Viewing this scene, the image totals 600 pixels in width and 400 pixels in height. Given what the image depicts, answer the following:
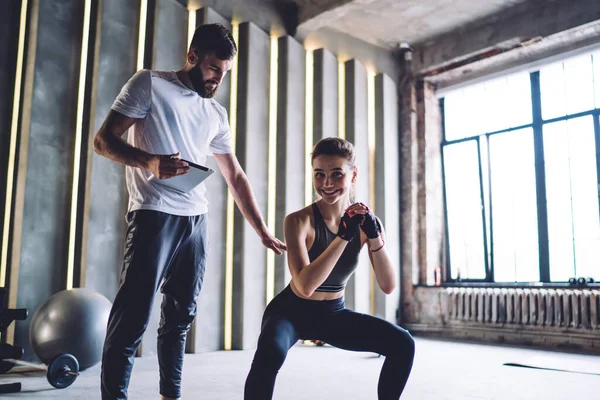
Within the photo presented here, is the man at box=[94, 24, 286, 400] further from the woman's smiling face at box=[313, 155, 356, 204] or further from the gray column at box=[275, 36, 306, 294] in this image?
the gray column at box=[275, 36, 306, 294]

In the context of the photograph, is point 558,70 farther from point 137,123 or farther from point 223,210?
point 137,123

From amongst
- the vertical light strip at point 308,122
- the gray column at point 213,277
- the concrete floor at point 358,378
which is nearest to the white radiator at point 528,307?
the concrete floor at point 358,378

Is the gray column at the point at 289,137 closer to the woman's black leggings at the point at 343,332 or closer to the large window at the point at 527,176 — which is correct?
the large window at the point at 527,176

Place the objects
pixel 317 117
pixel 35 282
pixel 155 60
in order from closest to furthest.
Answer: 1. pixel 35 282
2. pixel 155 60
3. pixel 317 117

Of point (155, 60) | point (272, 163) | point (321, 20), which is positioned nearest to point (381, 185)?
point (272, 163)

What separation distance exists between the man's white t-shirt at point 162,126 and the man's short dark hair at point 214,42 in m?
0.16

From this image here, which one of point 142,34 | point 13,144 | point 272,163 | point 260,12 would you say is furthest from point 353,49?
point 13,144

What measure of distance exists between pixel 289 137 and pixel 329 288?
13.6ft

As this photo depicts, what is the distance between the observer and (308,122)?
6.48m

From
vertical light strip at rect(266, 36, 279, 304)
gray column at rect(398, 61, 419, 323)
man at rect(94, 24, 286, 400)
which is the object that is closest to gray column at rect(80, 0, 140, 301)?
vertical light strip at rect(266, 36, 279, 304)

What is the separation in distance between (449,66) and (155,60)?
4083mm

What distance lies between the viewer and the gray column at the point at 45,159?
4059 mm

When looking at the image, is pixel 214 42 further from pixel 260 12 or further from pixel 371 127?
pixel 371 127

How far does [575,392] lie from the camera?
3.22 m
